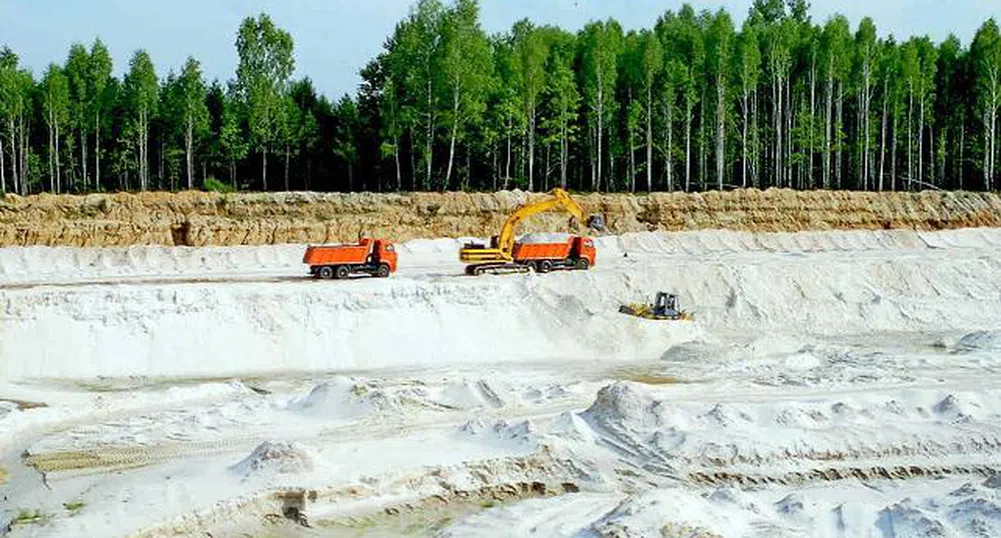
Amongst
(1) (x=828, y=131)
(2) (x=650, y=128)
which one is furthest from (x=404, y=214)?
(1) (x=828, y=131)

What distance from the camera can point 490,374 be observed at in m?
25.4

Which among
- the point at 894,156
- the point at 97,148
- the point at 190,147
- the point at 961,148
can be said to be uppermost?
the point at 961,148

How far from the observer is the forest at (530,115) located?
48.6 meters

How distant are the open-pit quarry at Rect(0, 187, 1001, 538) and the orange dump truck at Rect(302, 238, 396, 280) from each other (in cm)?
102

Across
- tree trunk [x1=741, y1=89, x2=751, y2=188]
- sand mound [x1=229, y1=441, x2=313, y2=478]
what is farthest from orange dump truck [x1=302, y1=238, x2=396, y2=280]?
tree trunk [x1=741, y1=89, x2=751, y2=188]

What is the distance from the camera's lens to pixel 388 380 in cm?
2392

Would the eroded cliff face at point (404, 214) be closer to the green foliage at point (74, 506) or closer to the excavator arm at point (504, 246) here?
the excavator arm at point (504, 246)

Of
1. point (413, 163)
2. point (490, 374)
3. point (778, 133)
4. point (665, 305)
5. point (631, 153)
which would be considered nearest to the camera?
point (490, 374)

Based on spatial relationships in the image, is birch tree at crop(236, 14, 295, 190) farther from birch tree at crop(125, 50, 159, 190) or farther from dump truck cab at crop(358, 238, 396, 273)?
dump truck cab at crop(358, 238, 396, 273)

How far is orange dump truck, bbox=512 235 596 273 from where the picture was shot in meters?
33.1

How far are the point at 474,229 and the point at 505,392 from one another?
69.4 feet

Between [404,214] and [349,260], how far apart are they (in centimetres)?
1062

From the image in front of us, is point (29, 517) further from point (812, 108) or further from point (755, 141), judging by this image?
point (812, 108)

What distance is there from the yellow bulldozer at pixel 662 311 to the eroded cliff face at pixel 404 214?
1341 cm
